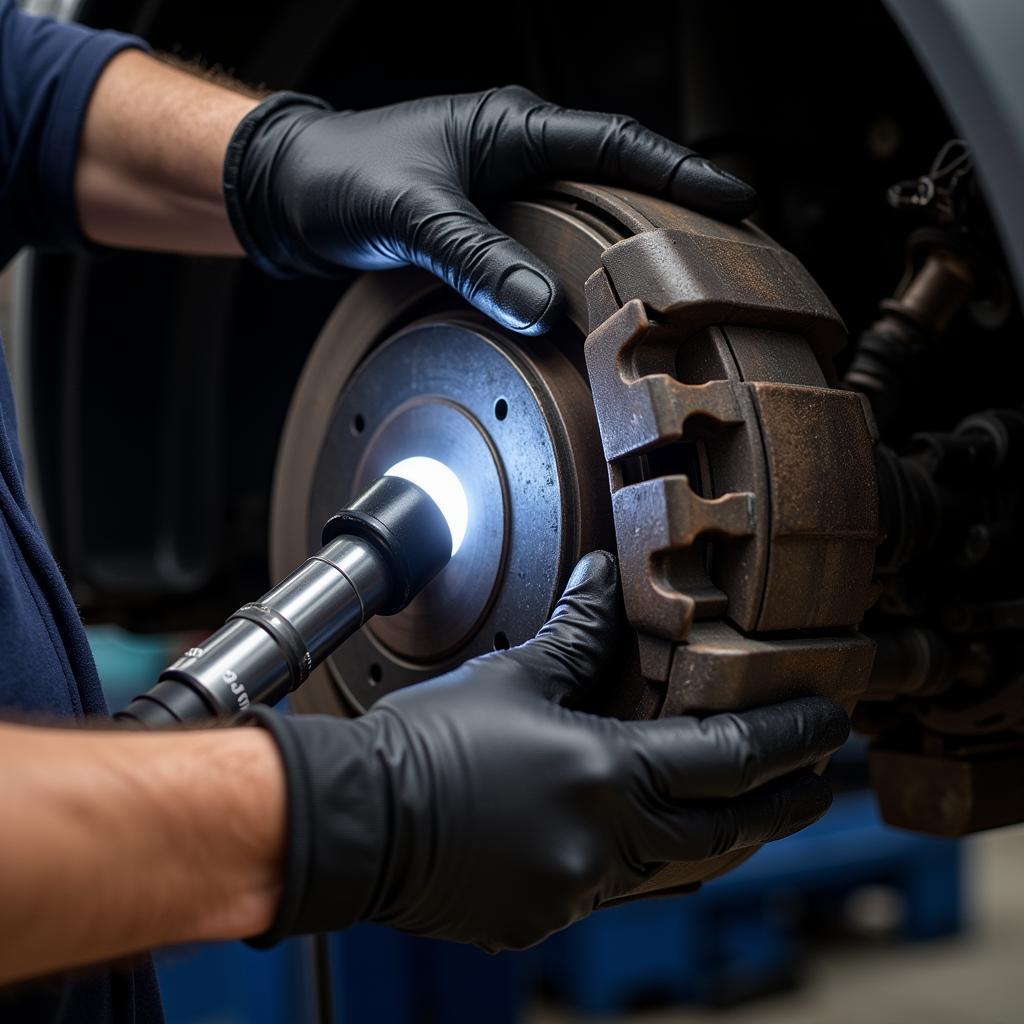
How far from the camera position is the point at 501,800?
51 centimetres

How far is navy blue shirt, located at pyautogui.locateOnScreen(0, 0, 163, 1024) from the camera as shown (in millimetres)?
625

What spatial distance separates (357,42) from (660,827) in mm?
912

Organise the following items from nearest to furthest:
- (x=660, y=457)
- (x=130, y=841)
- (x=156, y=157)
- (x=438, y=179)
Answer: (x=130, y=841), (x=660, y=457), (x=438, y=179), (x=156, y=157)

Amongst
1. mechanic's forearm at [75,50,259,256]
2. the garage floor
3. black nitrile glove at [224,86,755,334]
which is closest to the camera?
black nitrile glove at [224,86,755,334]

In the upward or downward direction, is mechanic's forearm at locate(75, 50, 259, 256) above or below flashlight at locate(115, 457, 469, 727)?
above

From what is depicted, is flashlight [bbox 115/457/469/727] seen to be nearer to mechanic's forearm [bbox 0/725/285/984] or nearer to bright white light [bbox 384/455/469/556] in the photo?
bright white light [bbox 384/455/469/556]

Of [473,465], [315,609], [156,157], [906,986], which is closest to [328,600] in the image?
[315,609]

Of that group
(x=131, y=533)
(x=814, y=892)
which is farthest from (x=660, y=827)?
(x=814, y=892)

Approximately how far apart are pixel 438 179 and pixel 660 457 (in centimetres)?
25

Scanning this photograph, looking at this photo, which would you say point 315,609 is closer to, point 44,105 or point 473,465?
point 473,465

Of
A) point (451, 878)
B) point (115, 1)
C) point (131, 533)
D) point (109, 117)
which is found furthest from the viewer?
point (131, 533)

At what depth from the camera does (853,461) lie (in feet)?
1.92

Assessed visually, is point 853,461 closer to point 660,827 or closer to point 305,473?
point 660,827

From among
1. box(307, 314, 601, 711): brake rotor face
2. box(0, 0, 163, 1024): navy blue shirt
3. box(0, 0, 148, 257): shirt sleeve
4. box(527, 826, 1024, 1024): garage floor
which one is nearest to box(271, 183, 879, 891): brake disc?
box(307, 314, 601, 711): brake rotor face
